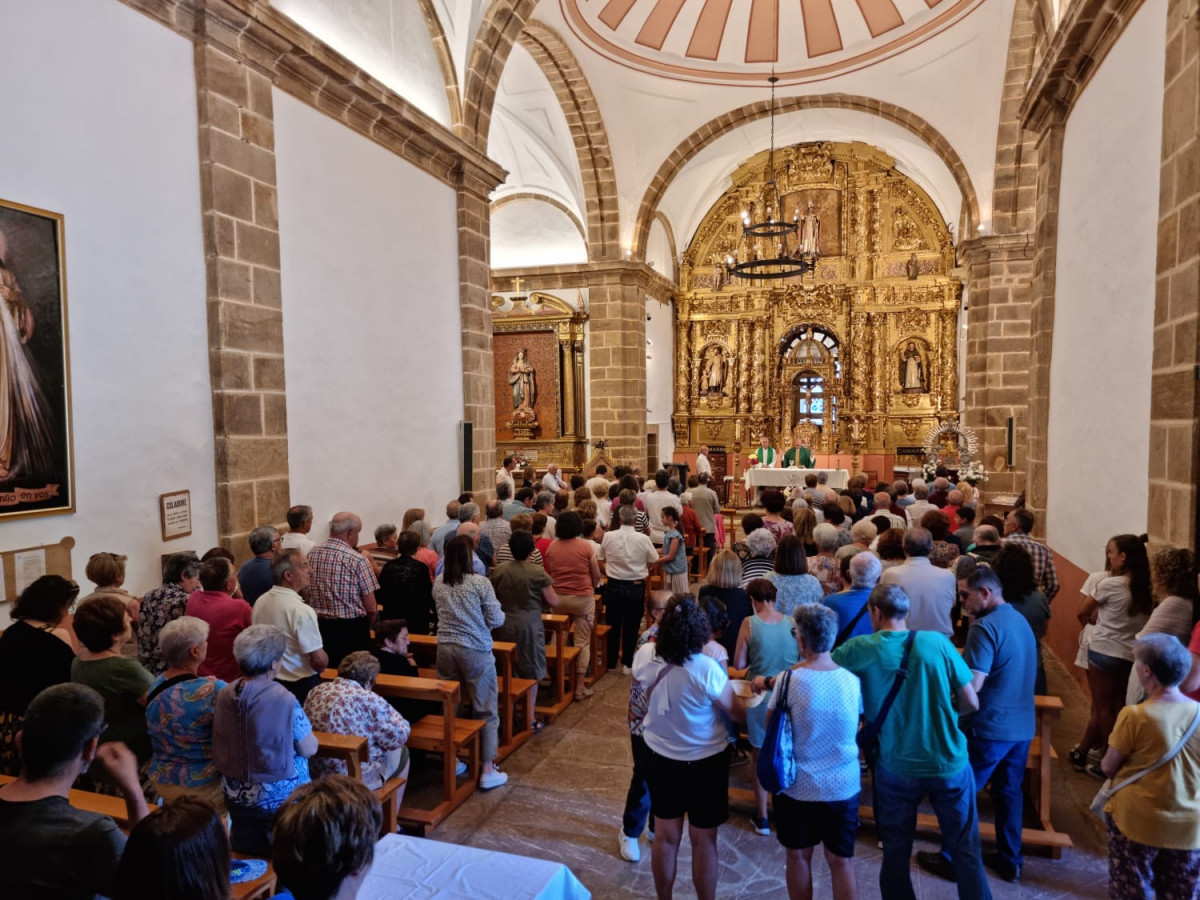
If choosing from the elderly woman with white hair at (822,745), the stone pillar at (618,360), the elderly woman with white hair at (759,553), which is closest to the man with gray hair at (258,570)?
the elderly woman with white hair at (759,553)

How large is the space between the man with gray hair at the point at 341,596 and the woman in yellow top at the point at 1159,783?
358cm

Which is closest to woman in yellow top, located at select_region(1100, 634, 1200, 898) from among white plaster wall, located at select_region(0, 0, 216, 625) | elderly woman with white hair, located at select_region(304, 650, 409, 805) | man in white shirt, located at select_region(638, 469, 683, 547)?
elderly woman with white hair, located at select_region(304, 650, 409, 805)

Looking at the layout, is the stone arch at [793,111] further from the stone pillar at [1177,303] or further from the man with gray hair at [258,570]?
the man with gray hair at [258,570]

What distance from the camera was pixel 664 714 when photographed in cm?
277

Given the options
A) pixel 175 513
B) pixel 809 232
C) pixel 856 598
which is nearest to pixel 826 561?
pixel 856 598

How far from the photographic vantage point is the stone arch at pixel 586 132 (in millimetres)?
12238

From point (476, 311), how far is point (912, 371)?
1264cm

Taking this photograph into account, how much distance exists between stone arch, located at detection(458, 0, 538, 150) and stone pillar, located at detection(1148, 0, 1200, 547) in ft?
21.0

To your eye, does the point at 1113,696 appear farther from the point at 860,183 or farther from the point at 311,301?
the point at 860,183

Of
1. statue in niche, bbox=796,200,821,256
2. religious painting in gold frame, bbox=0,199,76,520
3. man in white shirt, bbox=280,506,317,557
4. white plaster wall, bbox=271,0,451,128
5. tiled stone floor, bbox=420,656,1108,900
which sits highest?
statue in niche, bbox=796,200,821,256

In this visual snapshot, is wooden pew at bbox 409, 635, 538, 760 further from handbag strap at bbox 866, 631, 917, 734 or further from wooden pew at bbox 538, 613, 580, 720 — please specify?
handbag strap at bbox 866, 631, 917, 734

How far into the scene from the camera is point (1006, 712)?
10.4ft

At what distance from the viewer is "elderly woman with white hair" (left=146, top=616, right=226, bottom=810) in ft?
8.89

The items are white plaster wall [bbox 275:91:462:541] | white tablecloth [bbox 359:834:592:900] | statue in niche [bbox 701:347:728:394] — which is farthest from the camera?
statue in niche [bbox 701:347:728:394]
